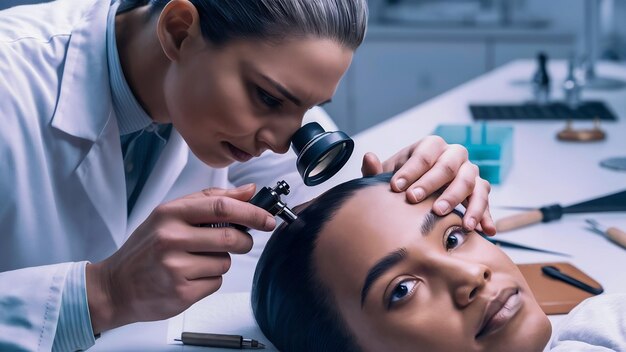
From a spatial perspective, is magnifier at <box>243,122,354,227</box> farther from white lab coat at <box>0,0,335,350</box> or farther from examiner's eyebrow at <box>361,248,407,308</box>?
white lab coat at <box>0,0,335,350</box>

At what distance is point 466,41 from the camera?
4363 millimetres

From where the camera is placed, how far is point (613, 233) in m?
1.37

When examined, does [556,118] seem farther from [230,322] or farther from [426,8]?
[426,8]

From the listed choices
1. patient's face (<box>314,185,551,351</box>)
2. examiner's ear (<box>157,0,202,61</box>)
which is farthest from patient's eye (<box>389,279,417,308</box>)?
examiner's ear (<box>157,0,202,61</box>)

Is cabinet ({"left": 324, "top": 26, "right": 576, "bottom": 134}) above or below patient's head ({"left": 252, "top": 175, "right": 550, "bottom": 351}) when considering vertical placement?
below

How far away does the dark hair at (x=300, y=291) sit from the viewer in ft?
3.13

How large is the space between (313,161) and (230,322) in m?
0.26

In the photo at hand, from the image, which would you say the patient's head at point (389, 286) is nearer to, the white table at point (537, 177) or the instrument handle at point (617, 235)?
the white table at point (537, 177)

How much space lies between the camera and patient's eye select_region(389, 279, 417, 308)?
0.93 m

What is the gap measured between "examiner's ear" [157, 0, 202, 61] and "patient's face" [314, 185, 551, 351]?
0.39 m

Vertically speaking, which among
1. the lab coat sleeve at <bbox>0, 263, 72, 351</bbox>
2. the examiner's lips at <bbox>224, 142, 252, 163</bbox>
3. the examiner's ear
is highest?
the examiner's ear

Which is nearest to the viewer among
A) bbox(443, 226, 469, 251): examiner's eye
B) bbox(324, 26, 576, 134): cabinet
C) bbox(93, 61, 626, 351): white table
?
bbox(443, 226, 469, 251): examiner's eye

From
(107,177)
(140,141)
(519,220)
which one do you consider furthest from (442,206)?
(140,141)

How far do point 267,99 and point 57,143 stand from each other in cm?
38
